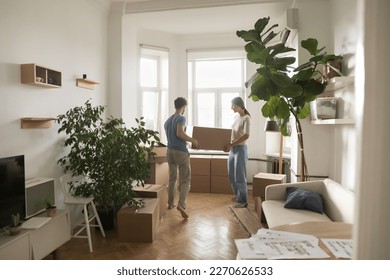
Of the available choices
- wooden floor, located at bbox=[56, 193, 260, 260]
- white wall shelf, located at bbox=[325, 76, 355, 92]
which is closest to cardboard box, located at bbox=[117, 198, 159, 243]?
wooden floor, located at bbox=[56, 193, 260, 260]

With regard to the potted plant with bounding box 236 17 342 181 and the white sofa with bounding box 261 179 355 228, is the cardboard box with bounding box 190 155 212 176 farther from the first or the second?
the potted plant with bounding box 236 17 342 181

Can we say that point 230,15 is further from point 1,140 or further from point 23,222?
point 23,222

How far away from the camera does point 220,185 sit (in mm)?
5062

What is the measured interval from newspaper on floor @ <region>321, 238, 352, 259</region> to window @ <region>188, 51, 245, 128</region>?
4.33 meters

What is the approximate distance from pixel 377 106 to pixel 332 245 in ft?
3.29

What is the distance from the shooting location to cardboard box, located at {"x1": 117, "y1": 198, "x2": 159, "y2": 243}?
287cm

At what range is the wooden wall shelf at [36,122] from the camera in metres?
2.50

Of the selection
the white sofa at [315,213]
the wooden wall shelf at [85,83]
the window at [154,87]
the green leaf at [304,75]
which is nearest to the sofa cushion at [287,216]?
the white sofa at [315,213]

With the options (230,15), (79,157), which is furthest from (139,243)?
(230,15)

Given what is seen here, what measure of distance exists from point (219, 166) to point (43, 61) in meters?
3.29

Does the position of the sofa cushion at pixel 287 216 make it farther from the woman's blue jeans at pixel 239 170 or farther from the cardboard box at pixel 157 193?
the cardboard box at pixel 157 193

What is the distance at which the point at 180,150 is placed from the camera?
3.63m

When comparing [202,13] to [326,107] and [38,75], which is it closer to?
[326,107]

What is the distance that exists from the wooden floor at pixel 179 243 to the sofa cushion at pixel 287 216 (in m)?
0.49
